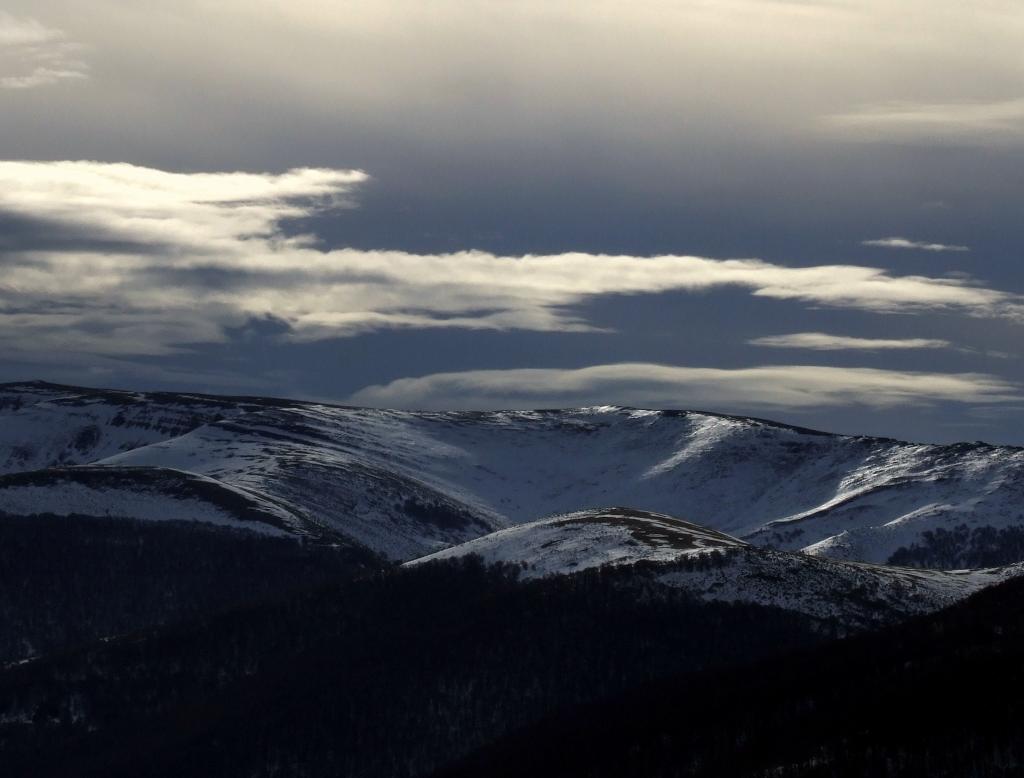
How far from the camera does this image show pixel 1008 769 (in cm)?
19912
